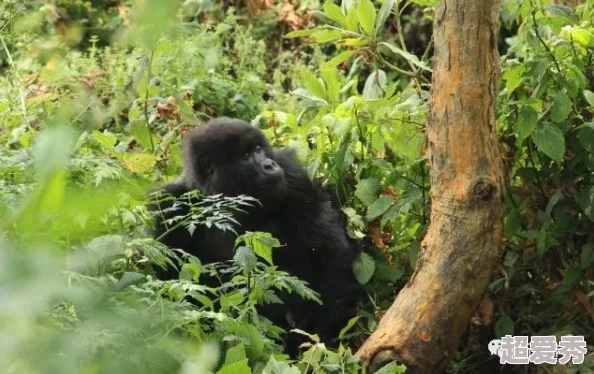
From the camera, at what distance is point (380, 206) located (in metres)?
3.75

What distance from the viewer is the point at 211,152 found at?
13.8ft

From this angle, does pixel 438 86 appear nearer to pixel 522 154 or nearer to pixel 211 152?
pixel 522 154

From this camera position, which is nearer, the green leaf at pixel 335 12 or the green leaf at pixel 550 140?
the green leaf at pixel 550 140

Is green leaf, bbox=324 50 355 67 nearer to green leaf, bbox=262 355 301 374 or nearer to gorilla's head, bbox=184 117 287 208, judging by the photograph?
gorilla's head, bbox=184 117 287 208

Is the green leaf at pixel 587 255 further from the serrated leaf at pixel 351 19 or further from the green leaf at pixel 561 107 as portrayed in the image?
the serrated leaf at pixel 351 19

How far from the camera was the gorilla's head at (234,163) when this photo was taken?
13.4 feet

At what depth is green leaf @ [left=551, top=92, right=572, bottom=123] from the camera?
339 centimetres

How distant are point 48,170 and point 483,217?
9.19 ft

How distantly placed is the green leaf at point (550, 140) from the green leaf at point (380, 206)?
642mm

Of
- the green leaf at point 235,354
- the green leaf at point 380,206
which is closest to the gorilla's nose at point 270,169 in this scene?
the green leaf at point 380,206

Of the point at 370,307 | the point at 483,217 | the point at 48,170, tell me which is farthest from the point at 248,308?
the point at 48,170

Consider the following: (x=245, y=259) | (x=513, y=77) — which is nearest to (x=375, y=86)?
(x=513, y=77)
